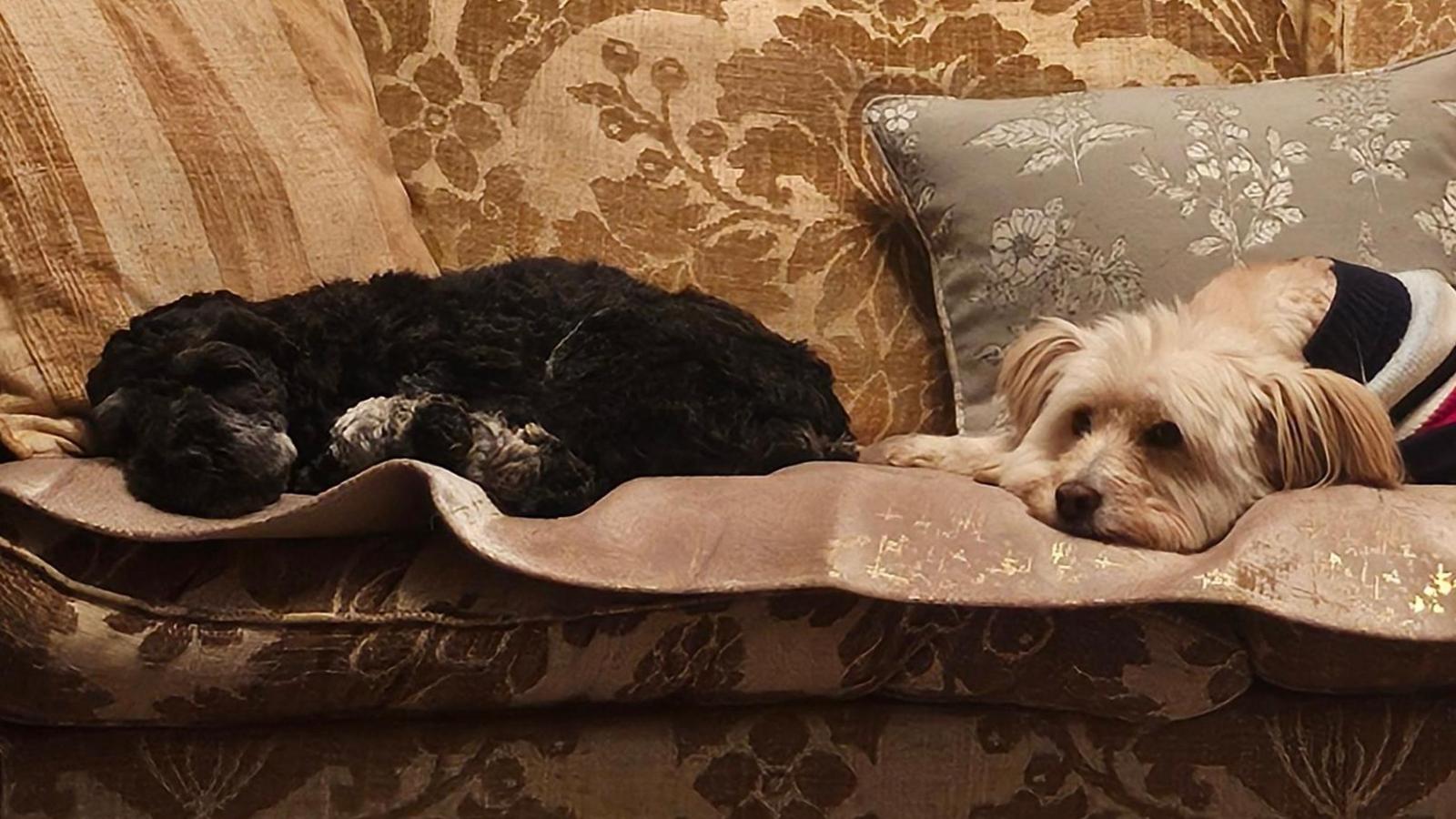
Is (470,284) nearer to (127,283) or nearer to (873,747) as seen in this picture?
(127,283)

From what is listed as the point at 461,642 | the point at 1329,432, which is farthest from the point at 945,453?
the point at 461,642

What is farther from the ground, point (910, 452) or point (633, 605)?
point (633, 605)

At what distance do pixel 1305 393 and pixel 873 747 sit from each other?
1.82ft

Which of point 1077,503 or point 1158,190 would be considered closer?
point 1077,503

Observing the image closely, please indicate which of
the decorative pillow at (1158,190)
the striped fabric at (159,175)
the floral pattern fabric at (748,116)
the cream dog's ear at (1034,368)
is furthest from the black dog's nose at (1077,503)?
the striped fabric at (159,175)

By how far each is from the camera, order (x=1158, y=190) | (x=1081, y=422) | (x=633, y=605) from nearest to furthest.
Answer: (x=633, y=605) < (x=1081, y=422) < (x=1158, y=190)

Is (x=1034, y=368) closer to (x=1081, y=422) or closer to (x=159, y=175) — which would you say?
(x=1081, y=422)

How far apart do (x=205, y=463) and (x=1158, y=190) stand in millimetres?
1216

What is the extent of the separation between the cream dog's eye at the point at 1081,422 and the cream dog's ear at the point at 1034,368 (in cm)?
6

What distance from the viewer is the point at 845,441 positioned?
168 centimetres

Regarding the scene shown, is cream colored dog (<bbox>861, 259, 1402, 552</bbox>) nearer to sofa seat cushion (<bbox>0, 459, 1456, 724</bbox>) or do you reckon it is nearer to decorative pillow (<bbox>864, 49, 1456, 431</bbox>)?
sofa seat cushion (<bbox>0, 459, 1456, 724</bbox>)

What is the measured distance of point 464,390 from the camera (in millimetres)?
1597

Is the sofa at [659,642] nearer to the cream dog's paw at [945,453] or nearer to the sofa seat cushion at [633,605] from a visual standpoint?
the sofa seat cushion at [633,605]

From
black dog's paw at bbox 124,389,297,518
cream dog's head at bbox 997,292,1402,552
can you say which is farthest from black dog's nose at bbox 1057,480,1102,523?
black dog's paw at bbox 124,389,297,518
